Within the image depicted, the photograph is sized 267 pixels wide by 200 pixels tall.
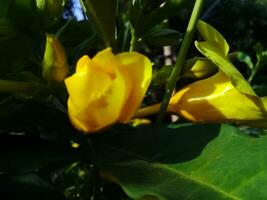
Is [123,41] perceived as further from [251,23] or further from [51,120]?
[251,23]

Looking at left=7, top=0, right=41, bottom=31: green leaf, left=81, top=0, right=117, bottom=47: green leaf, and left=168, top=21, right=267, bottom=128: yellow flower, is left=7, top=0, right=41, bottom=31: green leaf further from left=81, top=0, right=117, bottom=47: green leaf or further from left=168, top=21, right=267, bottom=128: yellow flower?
left=168, top=21, right=267, bottom=128: yellow flower

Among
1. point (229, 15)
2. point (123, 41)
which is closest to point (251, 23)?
point (229, 15)

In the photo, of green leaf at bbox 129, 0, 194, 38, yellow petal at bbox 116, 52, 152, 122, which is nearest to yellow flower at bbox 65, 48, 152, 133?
yellow petal at bbox 116, 52, 152, 122

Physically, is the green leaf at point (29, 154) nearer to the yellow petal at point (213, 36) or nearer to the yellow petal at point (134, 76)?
the yellow petal at point (134, 76)

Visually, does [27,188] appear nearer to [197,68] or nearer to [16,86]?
[16,86]

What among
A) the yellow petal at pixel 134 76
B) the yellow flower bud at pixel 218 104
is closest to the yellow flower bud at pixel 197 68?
the yellow flower bud at pixel 218 104

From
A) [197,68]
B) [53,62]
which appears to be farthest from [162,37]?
[53,62]
